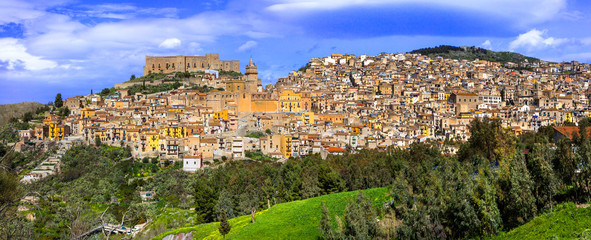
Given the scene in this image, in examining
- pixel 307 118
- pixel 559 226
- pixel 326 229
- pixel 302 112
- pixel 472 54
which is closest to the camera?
pixel 559 226

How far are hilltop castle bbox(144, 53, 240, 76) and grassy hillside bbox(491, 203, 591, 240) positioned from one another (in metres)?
73.2

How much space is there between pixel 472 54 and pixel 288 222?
110046 mm

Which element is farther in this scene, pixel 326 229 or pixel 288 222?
pixel 288 222

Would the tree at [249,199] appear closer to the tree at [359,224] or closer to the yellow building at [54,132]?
the tree at [359,224]

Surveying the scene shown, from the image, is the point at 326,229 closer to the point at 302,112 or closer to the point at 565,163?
the point at 565,163

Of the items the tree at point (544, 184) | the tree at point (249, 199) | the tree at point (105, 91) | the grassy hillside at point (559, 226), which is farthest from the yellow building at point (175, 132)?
the grassy hillside at point (559, 226)

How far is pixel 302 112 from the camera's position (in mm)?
60438

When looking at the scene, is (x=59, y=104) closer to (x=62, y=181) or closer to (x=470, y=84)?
(x=62, y=181)

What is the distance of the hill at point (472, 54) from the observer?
115 metres

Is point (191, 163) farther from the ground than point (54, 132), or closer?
closer

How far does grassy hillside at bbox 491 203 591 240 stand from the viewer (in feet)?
35.6

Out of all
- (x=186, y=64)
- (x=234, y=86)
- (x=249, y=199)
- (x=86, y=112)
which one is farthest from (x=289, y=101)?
(x=249, y=199)

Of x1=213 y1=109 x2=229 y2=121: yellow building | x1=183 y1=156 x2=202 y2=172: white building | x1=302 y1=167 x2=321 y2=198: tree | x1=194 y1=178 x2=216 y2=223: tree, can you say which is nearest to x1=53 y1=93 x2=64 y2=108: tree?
x1=213 y1=109 x2=229 y2=121: yellow building

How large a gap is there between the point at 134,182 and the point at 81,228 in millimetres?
31215
